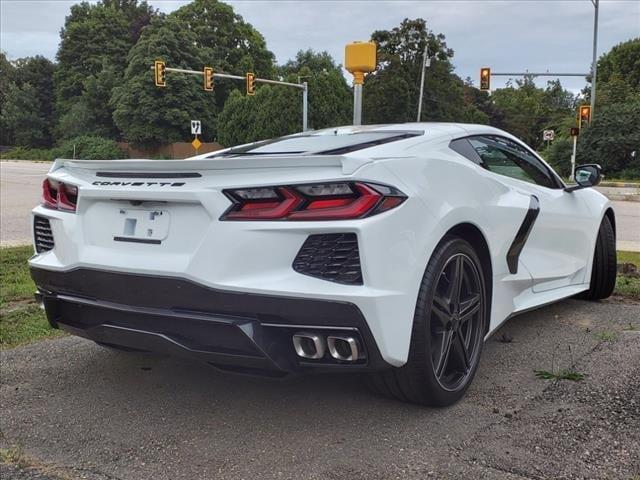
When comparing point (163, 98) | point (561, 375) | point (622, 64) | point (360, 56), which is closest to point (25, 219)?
point (360, 56)

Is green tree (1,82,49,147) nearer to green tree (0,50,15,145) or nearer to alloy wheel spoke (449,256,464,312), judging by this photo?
green tree (0,50,15,145)

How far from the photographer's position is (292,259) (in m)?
2.58

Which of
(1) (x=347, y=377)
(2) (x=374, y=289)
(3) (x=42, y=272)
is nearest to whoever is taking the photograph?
(2) (x=374, y=289)

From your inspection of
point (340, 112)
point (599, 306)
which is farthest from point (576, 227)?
point (340, 112)

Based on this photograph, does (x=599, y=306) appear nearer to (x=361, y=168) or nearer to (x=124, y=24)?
(x=361, y=168)

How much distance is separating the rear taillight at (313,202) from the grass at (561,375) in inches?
61.4

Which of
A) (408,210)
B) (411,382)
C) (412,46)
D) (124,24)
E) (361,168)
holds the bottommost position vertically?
(411,382)

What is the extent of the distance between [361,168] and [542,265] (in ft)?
6.52

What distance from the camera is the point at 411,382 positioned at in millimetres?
2930

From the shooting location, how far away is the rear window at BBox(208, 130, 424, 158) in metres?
3.31

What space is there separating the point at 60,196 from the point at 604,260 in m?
4.10

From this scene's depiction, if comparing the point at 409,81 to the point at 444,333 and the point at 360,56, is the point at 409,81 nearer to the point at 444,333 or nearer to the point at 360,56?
the point at 360,56

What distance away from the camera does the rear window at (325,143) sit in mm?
3309

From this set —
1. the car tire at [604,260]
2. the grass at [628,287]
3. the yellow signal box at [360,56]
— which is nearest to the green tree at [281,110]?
the yellow signal box at [360,56]
